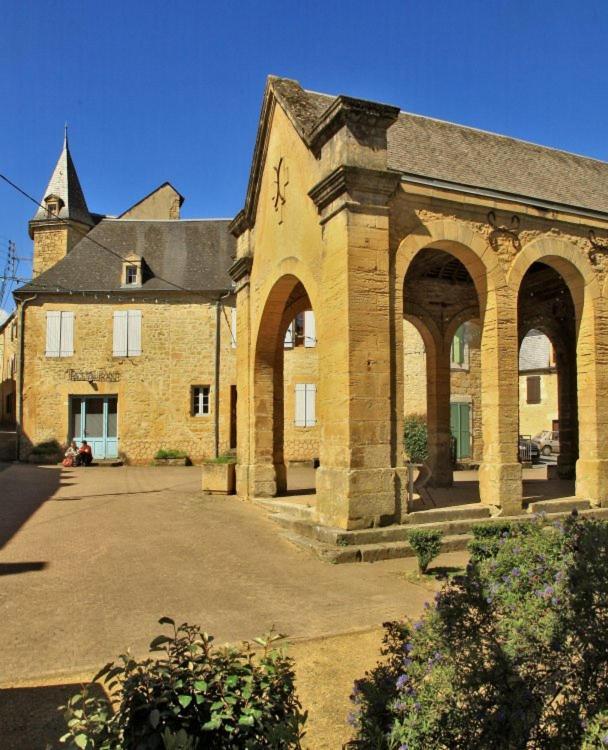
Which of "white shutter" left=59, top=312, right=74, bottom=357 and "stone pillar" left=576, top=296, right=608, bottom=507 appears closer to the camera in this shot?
"stone pillar" left=576, top=296, right=608, bottom=507

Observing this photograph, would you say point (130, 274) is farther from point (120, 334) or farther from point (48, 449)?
point (48, 449)

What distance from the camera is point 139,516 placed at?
30.6 ft

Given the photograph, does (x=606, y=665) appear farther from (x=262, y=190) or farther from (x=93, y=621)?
(x=262, y=190)

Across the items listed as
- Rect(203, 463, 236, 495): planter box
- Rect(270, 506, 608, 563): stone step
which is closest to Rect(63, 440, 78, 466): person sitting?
Rect(203, 463, 236, 495): planter box

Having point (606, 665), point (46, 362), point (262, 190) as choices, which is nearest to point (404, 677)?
point (606, 665)

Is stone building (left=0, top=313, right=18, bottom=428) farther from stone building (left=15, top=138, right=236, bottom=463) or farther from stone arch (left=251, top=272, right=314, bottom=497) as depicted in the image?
stone arch (left=251, top=272, right=314, bottom=497)

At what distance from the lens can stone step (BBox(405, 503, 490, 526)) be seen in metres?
7.59

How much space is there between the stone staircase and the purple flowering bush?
4144 millimetres

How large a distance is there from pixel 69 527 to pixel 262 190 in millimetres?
6368

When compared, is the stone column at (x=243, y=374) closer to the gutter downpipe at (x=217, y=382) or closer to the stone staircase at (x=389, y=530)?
the stone staircase at (x=389, y=530)

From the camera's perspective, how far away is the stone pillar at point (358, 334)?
7.18 m

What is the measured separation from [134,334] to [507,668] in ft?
61.6

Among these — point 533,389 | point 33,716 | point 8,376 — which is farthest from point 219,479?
point 533,389

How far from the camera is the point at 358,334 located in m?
7.28
